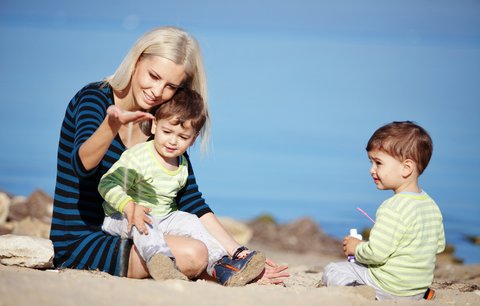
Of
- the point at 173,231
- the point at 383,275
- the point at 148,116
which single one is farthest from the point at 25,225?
the point at 383,275

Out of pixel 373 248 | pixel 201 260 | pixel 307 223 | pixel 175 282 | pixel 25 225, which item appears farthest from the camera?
pixel 307 223

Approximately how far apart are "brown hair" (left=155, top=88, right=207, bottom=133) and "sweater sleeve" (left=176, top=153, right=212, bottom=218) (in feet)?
1.57

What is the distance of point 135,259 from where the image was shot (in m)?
4.65

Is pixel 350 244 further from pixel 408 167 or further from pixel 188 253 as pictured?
pixel 188 253

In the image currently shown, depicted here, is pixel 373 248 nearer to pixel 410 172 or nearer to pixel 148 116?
pixel 410 172

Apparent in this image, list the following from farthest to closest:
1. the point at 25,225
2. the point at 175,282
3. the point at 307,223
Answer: the point at 307,223 < the point at 25,225 < the point at 175,282

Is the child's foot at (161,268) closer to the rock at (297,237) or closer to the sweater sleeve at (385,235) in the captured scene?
the sweater sleeve at (385,235)

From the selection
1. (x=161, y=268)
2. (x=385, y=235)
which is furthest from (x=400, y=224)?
(x=161, y=268)

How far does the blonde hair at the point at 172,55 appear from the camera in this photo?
498 centimetres

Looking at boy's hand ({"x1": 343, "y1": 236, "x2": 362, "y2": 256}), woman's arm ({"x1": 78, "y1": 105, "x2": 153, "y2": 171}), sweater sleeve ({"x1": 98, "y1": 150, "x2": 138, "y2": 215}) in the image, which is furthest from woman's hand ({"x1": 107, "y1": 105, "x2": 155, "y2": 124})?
boy's hand ({"x1": 343, "y1": 236, "x2": 362, "y2": 256})

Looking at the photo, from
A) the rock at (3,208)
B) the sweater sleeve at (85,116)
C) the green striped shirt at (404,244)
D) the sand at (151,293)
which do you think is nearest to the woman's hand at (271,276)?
the sand at (151,293)

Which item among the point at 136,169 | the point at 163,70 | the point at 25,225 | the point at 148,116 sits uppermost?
the point at 163,70

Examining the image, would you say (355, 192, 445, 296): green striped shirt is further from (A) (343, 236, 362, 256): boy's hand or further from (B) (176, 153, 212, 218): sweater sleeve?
(B) (176, 153, 212, 218): sweater sleeve

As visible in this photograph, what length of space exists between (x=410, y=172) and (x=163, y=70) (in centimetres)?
174
